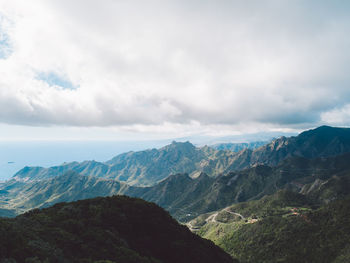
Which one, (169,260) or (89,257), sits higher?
(89,257)

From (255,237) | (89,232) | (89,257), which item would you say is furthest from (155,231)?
(255,237)

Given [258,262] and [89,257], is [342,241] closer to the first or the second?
[258,262]

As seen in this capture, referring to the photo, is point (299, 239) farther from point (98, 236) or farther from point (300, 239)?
point (98, 236)

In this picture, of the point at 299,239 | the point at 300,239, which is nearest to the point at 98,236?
the point at 299,239

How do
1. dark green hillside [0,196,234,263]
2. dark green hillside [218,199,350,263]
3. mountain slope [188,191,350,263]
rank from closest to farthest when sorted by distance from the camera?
dark green hillside [0,196,234,263] → dark green hillside [218,199,350,263] → mountain slope [188,191,350,263]

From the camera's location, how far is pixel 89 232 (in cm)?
6450

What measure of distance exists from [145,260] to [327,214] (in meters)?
161

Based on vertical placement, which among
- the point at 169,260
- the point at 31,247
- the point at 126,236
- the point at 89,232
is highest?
the point at 31,247

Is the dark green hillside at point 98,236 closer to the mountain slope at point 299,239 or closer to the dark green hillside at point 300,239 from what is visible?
the mountain slope at point 299,239

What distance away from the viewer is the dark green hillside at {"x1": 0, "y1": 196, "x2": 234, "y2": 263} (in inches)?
1683

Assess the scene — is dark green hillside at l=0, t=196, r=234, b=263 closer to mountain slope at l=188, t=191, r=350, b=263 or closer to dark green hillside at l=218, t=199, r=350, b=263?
mountain slope at l=188, t=191, r=350, b=263

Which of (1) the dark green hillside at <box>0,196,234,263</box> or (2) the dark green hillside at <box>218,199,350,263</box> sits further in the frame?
(2) the dark green hillside at <box>218,199,350,263</box>

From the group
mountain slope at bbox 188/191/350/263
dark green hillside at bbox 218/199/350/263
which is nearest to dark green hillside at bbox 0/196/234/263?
mountain slope at bbox 188/191/350/263

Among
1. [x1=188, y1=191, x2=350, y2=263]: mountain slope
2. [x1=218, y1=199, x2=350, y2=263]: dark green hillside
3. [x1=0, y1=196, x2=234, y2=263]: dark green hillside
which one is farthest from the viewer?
[x1=188, y1=191, x2=350, y2=263]: mountain slope
